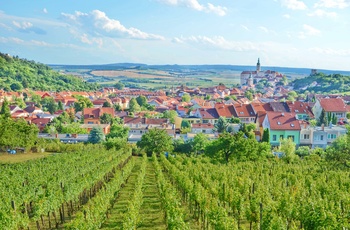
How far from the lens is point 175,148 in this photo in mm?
57562

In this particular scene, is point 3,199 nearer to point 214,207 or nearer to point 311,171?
point 214,207

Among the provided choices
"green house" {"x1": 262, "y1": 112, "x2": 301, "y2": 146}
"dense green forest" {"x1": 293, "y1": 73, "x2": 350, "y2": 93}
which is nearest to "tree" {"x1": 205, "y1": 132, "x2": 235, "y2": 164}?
"green house" {"x1": 262, "y1": 112, "x2": 301, "y2": 146}

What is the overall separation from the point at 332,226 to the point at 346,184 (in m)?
13.2

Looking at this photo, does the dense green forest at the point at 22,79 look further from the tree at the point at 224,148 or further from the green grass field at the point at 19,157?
the tree at the point at 224,148

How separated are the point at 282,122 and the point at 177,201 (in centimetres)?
4491

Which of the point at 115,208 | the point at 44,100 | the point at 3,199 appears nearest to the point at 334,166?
the point at 115,208

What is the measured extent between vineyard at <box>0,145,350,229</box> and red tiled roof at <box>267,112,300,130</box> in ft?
78.7

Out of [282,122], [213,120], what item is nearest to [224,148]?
[282,122]

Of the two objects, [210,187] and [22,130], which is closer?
[210,187]

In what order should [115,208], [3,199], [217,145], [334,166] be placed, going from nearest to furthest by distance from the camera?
1. [3,199]
2. [115,208]
3. [334,166]
4. [217,145]

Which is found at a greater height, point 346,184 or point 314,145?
point 346,184

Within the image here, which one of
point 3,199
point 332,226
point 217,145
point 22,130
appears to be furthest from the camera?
point 22,130

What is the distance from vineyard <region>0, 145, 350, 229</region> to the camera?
17.4 m

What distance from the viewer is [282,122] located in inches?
2422
